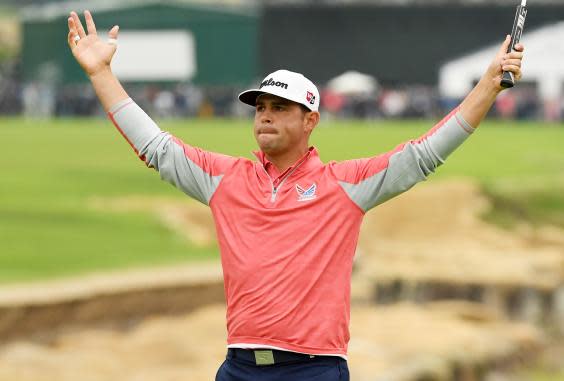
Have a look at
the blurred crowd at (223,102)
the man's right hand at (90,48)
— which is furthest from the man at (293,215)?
the blurred crowd at (223,102)

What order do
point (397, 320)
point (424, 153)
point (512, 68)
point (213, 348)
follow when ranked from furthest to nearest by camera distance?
1. point (397, 320)
2. point (213, 348)
3. point (424, 153)
4. point (512, 68)

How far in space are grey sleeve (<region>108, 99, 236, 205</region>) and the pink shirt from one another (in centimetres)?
2

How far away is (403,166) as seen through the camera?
6477mm

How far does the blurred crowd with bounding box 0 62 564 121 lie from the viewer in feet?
207

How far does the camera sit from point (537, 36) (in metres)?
A: 61.8

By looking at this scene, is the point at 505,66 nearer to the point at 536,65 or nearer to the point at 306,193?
the point at 306,193

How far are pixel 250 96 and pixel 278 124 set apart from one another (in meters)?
0.20

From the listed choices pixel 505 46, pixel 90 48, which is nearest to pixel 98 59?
pixel 90 48

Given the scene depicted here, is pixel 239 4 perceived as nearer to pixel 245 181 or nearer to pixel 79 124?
pixel 79 124

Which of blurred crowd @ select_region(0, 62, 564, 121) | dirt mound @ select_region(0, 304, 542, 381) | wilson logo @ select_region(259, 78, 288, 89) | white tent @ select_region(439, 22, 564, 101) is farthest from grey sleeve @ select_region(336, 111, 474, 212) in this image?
blurred crowd @ select_region(0, 62, 564, 121)

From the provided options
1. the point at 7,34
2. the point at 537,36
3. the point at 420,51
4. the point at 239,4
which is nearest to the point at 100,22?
the point at 239,4

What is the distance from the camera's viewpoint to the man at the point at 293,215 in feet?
20.8

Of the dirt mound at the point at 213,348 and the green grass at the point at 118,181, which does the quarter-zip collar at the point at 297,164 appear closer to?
the dirt mound at the point at 213,348

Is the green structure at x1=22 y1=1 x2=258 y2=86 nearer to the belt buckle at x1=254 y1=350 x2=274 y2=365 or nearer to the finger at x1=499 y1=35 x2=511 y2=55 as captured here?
the finger at x1=499 y1=35 x2=511 y2=55
